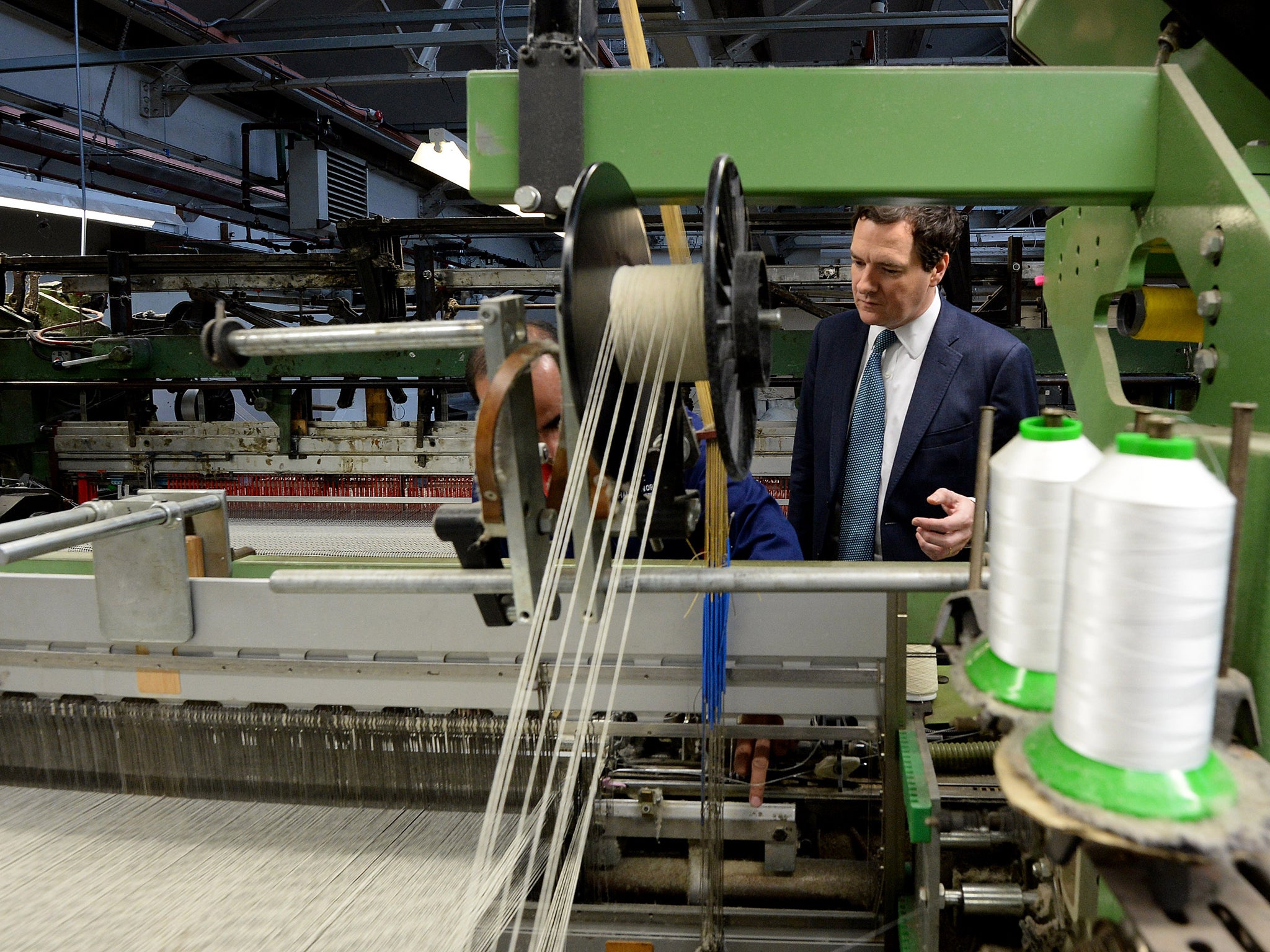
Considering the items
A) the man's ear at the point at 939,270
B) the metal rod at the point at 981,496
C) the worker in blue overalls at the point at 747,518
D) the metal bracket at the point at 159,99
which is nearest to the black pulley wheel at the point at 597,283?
the metal rod at the point at 981,496

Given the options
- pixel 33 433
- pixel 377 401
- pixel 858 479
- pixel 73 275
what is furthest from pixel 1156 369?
pixel 33 433

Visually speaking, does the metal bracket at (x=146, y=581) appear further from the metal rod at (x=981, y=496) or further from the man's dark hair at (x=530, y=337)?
the metal rod at (x=981, y=496)

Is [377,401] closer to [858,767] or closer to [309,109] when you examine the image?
[858,767]

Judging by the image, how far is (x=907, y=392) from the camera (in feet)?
5.98

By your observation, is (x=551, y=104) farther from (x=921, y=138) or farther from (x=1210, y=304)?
(x=1210, y=304)

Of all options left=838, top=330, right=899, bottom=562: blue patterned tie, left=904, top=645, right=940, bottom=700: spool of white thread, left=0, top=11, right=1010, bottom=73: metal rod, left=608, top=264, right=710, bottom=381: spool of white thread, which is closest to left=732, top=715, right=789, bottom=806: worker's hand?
left=904, top=645, right=940, bottom=700: spool of white thread

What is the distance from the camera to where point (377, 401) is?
3.71 metres

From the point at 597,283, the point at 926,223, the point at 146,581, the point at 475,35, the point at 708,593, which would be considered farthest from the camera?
the point at 475,35

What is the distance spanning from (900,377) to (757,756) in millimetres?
882

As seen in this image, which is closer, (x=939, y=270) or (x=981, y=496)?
(x=981, y=496)

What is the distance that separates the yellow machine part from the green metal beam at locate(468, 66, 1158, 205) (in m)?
0.14

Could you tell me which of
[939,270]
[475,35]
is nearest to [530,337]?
[939,270]

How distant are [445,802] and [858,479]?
1.04 metres

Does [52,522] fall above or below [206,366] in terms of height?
below
